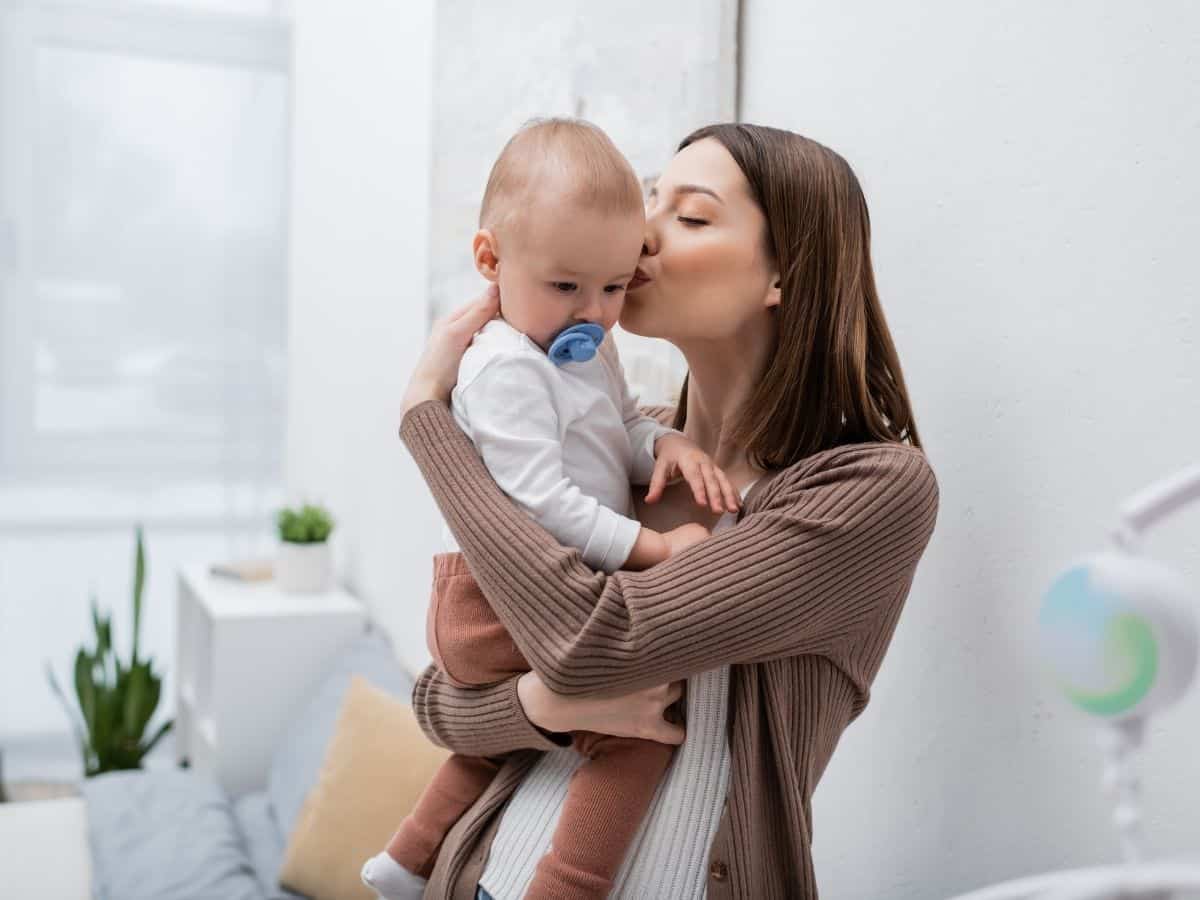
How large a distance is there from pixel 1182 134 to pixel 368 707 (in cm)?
197

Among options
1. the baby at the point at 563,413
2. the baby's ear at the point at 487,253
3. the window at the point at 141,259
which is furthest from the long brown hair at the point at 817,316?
the window at the point at 141,259

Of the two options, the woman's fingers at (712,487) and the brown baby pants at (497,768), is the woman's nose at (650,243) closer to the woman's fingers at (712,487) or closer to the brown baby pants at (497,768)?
the woman's fingers at (712,487)

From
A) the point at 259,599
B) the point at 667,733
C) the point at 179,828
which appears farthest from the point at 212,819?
the point at 667,733

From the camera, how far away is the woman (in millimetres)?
1079

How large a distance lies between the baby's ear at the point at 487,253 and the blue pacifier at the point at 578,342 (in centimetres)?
11

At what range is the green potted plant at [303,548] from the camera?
340 centimetres

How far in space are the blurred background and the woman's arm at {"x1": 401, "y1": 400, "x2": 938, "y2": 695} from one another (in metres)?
0.22

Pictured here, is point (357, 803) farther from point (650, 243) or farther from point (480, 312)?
point (650, 243)

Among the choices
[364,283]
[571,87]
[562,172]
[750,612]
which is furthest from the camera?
[364,283]

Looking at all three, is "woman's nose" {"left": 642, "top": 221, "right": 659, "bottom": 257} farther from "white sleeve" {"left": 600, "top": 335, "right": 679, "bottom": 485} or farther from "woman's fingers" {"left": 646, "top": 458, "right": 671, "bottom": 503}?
"woman's fingers" {"left": 646, "top": 458, "right": 671, "bottom": 503}

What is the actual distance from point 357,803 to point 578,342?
5.01 feet

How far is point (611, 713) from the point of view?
1.14m

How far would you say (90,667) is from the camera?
360 centimetres

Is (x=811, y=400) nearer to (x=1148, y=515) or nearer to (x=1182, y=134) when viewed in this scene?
(x=1182, y=134)
